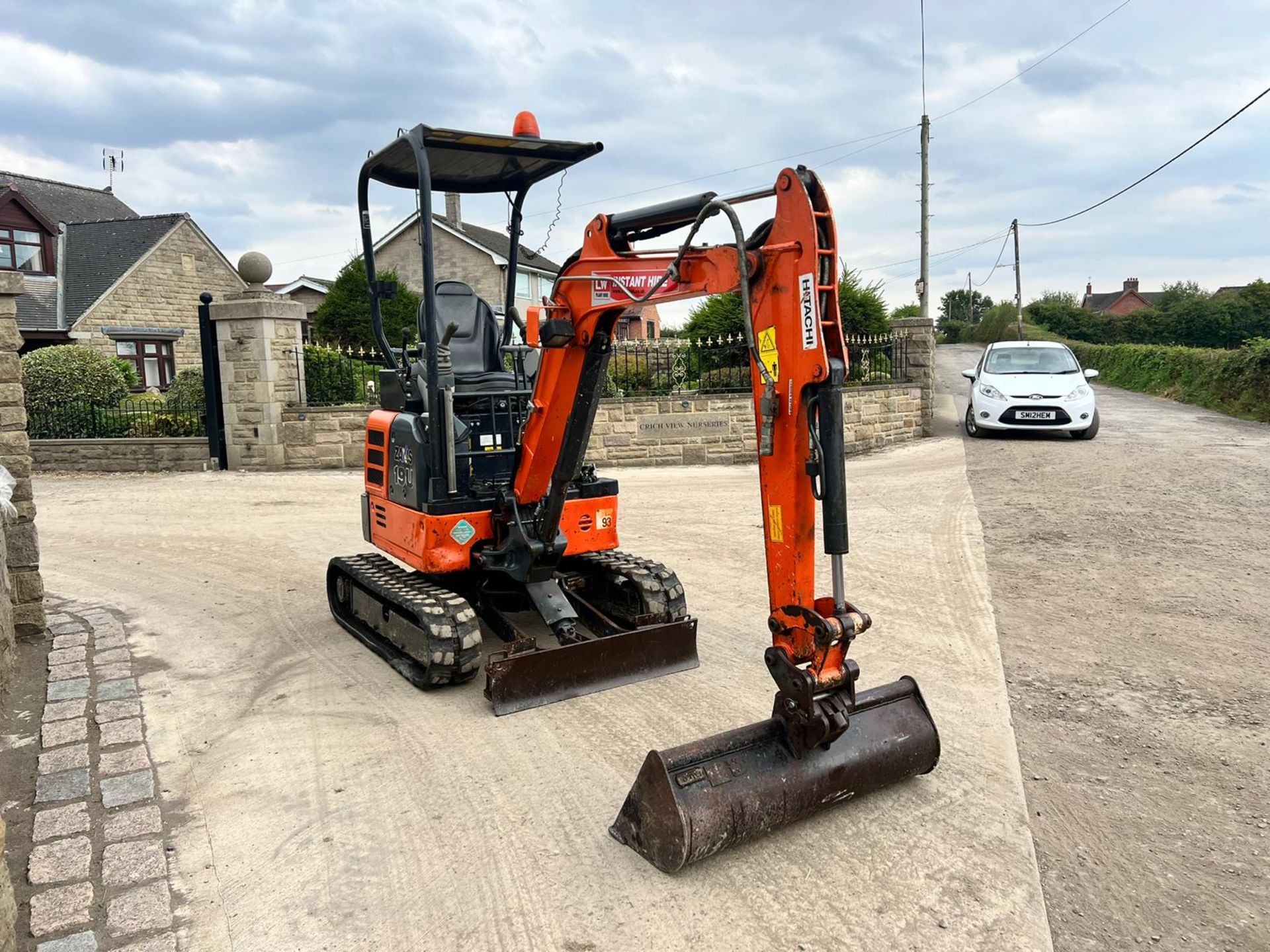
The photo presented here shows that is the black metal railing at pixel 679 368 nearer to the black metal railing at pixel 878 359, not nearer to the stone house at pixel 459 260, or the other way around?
the black metal railing at pixel 878 359

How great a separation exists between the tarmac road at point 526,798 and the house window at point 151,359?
21963mm

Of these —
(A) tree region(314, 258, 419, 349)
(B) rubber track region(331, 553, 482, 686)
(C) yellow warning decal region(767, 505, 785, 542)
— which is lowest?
(B) rubber track region(331, 553, 482, 686)

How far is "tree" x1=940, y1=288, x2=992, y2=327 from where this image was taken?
68.8 m

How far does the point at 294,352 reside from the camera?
1345cm

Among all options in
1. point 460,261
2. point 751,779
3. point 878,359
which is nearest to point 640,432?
point 878,359

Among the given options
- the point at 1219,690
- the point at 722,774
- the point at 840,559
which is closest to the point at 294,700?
the point at 722,774

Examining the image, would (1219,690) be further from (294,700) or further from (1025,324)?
(1025,324)

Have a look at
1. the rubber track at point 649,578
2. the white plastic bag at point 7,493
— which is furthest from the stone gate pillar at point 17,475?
the rubber track at point 649,578

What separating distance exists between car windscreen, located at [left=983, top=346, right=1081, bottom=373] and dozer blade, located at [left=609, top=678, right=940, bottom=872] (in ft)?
40.2

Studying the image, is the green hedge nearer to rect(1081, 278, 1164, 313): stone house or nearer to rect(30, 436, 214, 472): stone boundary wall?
rect(30, 436, 214, 472): stone boundary wall

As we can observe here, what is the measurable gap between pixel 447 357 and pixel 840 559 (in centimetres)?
277

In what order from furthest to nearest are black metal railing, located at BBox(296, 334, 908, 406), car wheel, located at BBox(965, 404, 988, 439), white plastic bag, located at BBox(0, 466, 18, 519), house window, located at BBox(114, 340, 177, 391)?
house window, located at BBox(114, 340, 177, 391) < car wheel, located at BBox(965, 404, 988, 439) < black metal railing, located at BBox(296, 334, 908, 406) < white plastic bag, located at BBox(0, 466, 18, 519)

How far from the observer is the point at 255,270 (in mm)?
13703

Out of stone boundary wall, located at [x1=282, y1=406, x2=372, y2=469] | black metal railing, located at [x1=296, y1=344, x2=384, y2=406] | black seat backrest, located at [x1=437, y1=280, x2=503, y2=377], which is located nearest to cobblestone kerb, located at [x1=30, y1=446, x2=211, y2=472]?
stone boundary wall, located at [x1=282, y1=406, x2=372, y2=469]
